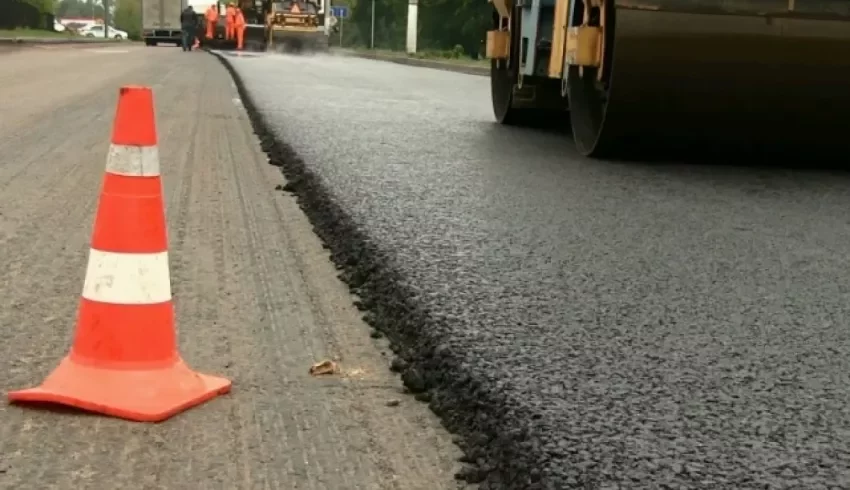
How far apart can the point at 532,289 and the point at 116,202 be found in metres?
1.46

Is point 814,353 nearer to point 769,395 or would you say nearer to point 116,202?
point 769,395

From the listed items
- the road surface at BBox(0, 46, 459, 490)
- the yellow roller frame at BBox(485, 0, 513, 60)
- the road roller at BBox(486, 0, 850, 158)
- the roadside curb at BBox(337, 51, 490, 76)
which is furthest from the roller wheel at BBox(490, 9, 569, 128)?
the roadside curb at BBox(337, 51, 490, 76)

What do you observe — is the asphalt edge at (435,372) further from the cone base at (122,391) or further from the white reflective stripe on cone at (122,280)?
the white reflective stripe on cone at (122,280)

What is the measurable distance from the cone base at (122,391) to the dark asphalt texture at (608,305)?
60cm

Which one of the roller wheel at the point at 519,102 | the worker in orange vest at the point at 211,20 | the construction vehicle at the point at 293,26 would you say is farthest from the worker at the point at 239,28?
the roller wheel at the point at 519,102

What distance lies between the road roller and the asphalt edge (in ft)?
8.00

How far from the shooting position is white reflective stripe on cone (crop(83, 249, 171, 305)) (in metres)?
2.92

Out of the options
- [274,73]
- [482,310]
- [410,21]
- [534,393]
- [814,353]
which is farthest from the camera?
[410,21]

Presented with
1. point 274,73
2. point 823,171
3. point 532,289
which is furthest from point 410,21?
point 532,289

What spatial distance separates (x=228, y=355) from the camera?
10.8 ft

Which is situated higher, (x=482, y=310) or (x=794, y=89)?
(x=794, y=89)

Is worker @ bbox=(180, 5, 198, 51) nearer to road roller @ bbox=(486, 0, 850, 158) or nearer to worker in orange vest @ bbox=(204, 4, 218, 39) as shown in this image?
worker in orange vest @ bbox=(204, 4, 218, 39)

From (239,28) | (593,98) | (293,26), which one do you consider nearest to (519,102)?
(593,98)

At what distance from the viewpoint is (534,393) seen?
279 centimetres
